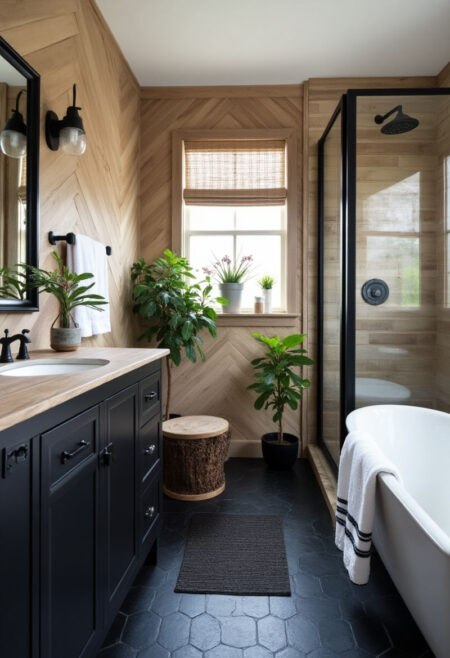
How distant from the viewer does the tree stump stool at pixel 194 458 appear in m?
2.51

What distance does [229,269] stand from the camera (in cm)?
336

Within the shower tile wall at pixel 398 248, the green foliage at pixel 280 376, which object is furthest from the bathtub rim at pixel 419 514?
the green foliage at pixel 280 376

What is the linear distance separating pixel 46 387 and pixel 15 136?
112 centimetres

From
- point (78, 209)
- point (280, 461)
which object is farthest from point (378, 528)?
point (78, 209)

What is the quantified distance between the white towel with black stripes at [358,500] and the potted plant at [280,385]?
1.24 m

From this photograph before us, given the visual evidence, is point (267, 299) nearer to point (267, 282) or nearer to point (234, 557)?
point (267, 282)

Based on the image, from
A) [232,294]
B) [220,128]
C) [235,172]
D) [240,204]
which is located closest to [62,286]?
[232,294]

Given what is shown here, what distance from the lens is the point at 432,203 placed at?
2.49 metres

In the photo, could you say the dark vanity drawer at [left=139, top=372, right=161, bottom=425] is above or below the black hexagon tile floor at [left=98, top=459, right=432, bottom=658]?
above

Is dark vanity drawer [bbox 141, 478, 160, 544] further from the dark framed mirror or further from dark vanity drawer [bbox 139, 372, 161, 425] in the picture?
the dark framed mirror

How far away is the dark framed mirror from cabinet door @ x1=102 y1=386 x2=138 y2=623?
0.59m

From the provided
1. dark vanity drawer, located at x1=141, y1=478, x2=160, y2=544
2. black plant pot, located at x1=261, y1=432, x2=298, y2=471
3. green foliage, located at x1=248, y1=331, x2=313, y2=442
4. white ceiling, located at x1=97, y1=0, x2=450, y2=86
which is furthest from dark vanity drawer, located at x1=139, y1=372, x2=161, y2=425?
white ceiling, located at x1=97, y1=0, x2=450, y2=86

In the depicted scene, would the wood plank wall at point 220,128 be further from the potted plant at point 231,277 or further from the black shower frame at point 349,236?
the black shower frame at point 349,236

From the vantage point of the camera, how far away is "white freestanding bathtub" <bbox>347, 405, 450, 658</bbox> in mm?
1131
